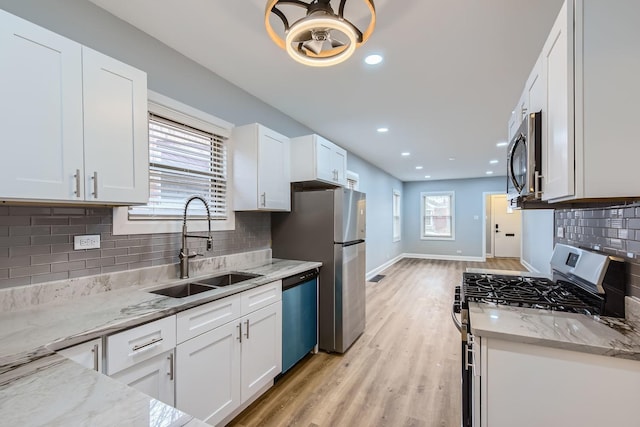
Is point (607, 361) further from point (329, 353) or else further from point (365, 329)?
point (365, 329)

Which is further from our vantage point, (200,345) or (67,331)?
(200,345)

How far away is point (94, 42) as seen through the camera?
1.79 m

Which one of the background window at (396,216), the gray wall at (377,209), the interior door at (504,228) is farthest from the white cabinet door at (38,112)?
the interior door at (504,228)

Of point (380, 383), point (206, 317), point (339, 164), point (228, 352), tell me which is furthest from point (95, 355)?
point (339, 164)

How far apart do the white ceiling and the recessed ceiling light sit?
1.9 inches

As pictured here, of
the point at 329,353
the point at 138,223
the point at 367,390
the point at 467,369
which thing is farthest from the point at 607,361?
the point at 138,223

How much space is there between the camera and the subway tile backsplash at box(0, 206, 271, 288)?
1.44 m

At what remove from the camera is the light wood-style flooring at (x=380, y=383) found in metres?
2.04

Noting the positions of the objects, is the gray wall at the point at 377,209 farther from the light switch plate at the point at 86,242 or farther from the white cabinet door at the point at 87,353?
the white cabinet door at the point at 87,353

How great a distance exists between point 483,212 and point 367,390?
25.4 feet

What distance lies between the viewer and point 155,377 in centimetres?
147

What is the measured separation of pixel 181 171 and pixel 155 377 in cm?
148

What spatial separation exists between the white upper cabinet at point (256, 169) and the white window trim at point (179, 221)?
0.07 metres

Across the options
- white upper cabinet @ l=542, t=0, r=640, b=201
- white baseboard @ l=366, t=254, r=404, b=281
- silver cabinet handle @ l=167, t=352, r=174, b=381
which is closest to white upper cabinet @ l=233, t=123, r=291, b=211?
silver cabinet handle @ l=167, t=352, r=174, b=381
